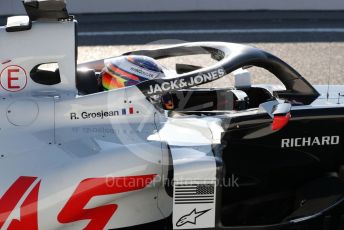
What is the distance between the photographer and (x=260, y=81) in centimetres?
800

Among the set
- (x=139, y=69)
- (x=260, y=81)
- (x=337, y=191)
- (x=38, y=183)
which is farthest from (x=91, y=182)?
(x=260, y=81)

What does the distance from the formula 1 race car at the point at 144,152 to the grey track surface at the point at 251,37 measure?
3983mm

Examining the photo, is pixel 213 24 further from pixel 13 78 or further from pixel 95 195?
pixel 95 195

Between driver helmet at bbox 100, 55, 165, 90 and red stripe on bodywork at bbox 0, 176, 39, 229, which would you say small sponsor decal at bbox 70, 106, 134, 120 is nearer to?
driver helmet at bbox 100, 55, 165, 90

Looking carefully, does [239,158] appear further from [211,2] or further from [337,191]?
[211,2]

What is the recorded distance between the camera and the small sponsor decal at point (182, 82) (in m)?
3.97

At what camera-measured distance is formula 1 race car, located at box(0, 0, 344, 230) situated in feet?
12.1

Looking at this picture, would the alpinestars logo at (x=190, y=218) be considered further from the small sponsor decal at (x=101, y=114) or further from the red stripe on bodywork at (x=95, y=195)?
the small sponsor decal at (x=101, y=114)

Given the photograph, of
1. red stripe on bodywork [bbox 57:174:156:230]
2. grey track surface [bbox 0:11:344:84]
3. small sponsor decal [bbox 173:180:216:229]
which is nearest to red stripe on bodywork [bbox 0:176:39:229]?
red stripe on bodywork [bbox 57:174:156:230]

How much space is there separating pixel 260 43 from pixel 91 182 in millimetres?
6863

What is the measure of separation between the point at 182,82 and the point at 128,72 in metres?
0.41

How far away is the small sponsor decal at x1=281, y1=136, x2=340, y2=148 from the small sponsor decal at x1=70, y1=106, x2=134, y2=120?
1040mm

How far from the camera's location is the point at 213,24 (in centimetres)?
1100

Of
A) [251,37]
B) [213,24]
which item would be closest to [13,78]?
[251,37]
